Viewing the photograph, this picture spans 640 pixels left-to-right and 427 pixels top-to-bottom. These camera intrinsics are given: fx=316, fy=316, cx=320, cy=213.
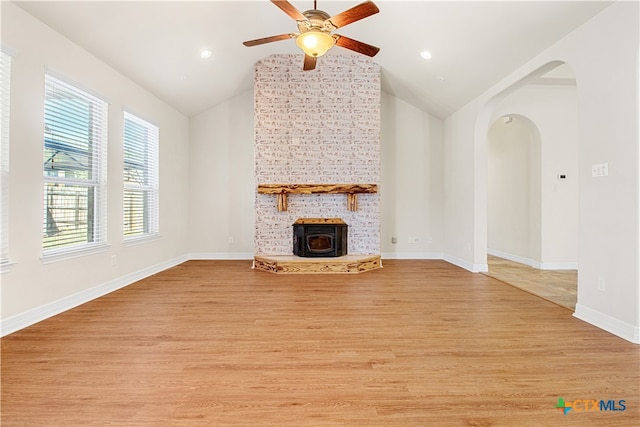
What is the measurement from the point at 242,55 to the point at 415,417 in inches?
202

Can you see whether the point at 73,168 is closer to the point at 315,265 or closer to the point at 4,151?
the point at 4,151

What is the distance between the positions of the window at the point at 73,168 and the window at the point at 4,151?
15.1 inches

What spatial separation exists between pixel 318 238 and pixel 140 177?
2.91 meters

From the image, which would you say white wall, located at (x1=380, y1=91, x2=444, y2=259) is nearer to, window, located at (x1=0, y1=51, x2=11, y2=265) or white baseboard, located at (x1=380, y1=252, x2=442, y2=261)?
white baseboard, located at (x1=380, y1=252, x2=442, y2=261)

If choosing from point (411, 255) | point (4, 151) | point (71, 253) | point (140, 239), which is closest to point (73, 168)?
point (4, 151)

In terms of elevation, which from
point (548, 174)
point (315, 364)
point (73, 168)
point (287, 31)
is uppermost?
point (287, 31)

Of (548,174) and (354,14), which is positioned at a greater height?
(354,14)

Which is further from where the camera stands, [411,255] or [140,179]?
[411,255]

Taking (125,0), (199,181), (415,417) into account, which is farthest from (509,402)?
(199,181)

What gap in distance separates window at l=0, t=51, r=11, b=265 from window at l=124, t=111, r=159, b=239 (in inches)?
67.2

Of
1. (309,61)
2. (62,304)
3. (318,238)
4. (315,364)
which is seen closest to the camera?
(315,364)

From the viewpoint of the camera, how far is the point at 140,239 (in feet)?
15.1

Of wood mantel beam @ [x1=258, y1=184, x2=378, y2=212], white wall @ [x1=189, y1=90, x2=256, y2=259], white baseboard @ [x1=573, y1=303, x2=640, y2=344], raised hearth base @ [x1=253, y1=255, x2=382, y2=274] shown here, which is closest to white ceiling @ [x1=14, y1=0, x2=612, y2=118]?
white wall @ [x1=189, y1=90, x2=256, y2=259]

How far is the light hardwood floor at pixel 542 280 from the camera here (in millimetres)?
3584
